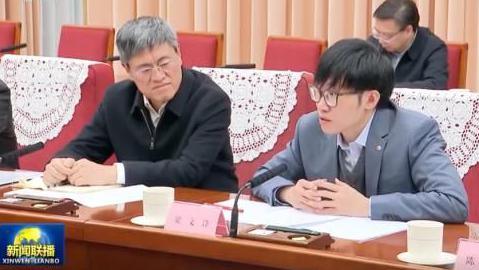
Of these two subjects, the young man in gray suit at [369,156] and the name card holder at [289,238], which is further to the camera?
the young man in gray suit at [369,156]

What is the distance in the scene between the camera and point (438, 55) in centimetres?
450

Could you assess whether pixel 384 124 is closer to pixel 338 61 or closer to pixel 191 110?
pixel 338 61

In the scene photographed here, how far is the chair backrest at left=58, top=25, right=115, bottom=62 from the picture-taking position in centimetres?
497

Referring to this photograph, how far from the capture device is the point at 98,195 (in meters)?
2.43

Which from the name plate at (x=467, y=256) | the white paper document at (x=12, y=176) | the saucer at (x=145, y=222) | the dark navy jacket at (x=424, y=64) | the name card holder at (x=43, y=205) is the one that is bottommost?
the white paper document at (x=12, y=176)

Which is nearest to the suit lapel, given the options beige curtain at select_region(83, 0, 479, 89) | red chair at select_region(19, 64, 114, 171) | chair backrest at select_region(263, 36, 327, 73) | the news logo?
the news logo

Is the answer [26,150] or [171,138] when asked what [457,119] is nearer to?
[171,138]

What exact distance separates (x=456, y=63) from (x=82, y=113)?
73.1 inches

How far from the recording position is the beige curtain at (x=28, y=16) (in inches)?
253

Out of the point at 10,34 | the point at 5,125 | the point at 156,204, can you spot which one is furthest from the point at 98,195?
the point at 10,34

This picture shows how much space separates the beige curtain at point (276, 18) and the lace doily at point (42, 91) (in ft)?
7.06

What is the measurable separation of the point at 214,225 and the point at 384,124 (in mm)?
607

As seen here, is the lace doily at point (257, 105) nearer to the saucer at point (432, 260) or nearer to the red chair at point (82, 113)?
the red chair at point (82, 113)

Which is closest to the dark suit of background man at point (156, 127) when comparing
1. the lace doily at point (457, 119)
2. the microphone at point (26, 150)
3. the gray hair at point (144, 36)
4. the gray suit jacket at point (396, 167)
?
the gray hair at point (144, 36)
